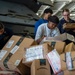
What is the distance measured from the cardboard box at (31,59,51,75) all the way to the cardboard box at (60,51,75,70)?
23cm

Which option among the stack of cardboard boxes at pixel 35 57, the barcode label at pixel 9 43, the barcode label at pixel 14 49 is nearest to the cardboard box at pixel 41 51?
the stack of cardboard boxes at pixel 35 57

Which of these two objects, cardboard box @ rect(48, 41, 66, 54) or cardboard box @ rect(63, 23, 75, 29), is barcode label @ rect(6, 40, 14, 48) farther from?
cardboard box @ rect(63, 23, 75, 29)

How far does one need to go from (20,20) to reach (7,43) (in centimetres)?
117

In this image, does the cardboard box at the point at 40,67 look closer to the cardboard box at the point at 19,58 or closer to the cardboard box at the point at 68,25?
the cardboard box at the point at 19,58

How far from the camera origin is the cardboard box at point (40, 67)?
253cm

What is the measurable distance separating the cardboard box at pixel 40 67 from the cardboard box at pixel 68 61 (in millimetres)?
234

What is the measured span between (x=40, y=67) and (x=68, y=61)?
1.15 feet

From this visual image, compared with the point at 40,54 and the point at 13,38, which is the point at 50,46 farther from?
the point at 13,38

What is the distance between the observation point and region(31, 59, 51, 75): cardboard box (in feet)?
8.28

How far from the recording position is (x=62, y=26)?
3.84m

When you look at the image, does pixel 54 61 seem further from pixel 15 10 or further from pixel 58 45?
pixel 15 10

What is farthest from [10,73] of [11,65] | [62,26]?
[62,26]

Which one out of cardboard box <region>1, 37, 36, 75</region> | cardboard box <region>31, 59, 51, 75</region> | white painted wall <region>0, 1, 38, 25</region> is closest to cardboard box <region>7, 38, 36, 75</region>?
cardboard box <region>1, 37, 36, 75</region>

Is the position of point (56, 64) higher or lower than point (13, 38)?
lower
